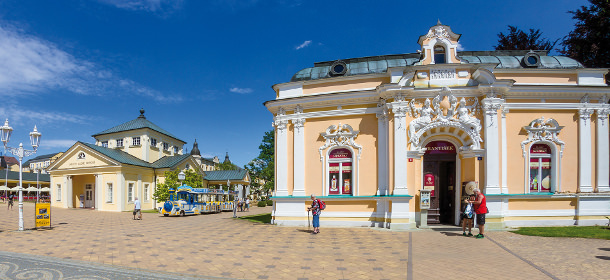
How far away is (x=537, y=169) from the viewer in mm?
13812

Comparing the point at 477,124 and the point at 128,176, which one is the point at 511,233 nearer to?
the point at 477,124

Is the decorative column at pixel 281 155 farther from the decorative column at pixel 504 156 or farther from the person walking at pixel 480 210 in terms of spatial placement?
the decorative column at pixel 504 156

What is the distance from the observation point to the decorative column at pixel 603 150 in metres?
13.4

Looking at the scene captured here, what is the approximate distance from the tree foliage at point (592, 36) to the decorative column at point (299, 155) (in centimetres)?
1632

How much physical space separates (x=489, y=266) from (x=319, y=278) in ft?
11.9

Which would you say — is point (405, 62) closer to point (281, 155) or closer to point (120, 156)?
point (281, 155)

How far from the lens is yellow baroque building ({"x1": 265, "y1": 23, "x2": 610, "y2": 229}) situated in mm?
13172

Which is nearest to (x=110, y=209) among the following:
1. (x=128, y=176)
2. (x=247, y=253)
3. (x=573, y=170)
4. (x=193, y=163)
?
(x=128, y=176)

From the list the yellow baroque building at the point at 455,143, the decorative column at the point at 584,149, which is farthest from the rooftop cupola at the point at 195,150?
the decorative column at the point at 584,149

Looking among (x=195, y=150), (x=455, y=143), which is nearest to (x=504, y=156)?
(x=455, y=143)

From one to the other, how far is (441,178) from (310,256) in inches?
352

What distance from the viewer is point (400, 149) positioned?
13297 millimetres

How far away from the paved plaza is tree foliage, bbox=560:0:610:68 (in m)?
13.7

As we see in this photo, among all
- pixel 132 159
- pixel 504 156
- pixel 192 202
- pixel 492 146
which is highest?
pixel 492 146
